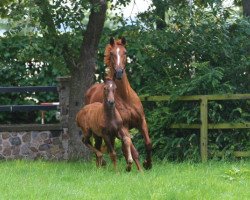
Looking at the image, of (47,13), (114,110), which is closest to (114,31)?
(47,13)

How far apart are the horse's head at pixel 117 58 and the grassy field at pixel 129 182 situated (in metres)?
1.79

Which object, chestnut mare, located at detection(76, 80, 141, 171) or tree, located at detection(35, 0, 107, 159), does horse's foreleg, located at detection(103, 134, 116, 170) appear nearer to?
chestnut mare, located at detection(76, 80, 141, 171)

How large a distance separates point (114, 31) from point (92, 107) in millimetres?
4235

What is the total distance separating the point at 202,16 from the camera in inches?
664

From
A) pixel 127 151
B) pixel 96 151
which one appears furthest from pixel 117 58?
pixel 96 151

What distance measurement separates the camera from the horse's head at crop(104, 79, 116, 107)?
1288 cm

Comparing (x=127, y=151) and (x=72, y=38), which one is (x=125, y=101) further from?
(x=72, y=38)

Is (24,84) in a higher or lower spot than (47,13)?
lower

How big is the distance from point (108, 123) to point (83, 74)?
3.10m

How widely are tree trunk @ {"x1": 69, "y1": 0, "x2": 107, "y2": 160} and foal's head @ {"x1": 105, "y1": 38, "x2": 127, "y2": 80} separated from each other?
215 cm

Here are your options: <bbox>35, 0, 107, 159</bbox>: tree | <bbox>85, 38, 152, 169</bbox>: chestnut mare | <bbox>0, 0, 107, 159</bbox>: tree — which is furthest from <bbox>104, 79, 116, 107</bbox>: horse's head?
<bbox>35, 0, 107, 159</bbox>: tree

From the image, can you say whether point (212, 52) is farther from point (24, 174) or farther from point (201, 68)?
point (24, 174)

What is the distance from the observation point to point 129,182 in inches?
446

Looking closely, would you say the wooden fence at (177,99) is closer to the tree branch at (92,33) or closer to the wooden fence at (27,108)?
the wooden fence at (27,108)
